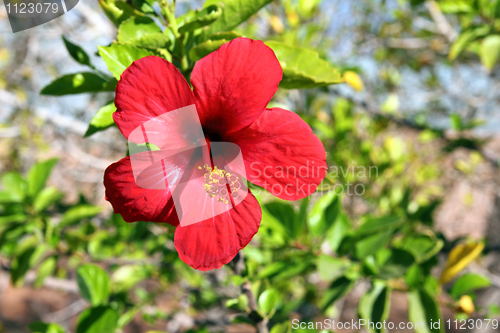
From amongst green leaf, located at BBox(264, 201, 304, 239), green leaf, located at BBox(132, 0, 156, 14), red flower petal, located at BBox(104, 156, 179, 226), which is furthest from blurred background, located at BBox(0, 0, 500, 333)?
green leaf, located at BBox(132, 0, 156, 14)

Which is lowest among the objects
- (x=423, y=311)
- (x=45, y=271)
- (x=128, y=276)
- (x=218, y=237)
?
(x=128, y=276)

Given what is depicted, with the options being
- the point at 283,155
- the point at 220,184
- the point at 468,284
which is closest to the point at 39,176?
the point at 220,184

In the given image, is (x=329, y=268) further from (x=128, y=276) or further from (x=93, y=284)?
(x=128, y=276)

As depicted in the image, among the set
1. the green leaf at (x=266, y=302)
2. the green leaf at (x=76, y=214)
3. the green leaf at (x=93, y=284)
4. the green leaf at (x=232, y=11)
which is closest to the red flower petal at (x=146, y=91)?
the green leaf at (x=232, y=11)

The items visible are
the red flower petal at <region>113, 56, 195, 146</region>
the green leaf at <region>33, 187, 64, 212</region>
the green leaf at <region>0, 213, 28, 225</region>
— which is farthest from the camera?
the green leaf at <region>33, 187, 64, 212</region>

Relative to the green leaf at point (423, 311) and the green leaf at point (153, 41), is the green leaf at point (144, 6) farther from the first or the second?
the green leaf at point (423, 311)

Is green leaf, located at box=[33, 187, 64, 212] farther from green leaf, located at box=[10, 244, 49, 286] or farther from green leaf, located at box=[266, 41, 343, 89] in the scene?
green leaf, located at box=[266, 41, 343, 89]
